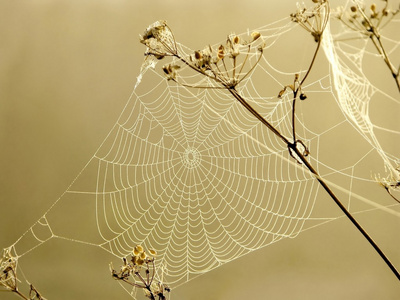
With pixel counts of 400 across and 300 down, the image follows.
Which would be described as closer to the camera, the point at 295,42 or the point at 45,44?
the point at 295,42

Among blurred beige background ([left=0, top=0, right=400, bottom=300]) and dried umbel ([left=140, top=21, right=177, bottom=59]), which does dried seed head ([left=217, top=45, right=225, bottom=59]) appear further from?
blurred beige background ([left=0, top=0, right=400, bottom=300])

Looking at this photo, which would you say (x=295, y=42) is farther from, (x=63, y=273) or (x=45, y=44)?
(x=63, y=273)

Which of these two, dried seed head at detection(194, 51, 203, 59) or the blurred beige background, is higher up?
the blurred beige background

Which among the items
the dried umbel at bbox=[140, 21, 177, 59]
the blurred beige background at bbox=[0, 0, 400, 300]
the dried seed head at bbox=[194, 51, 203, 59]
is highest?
the blurred beige background at bbox=[0, 0, 400, 300]

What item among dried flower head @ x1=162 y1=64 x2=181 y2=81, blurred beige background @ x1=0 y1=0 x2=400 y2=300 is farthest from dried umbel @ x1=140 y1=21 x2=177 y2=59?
blurred beige background @ x1=0 y1=0 x2=400 y2=300

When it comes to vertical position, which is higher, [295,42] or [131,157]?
[295,42]

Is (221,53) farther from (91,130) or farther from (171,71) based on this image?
(91,130)

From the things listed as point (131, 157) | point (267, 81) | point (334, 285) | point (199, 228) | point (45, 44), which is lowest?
point (334, 285)

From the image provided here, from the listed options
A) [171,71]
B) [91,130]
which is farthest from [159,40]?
[91,130]

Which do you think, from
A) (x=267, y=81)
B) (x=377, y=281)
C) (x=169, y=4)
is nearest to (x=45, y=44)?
(x=169, y=4)
